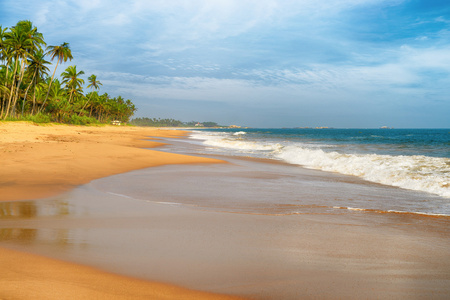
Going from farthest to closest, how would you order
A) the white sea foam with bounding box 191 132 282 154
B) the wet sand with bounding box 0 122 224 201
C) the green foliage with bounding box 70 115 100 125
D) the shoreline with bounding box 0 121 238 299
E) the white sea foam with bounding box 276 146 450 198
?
the green foliage with bounding box 70 115 100 125 → the white sea foam with bounding box 191 132 282 154 → the white sea foam with bounding box 276 146 450 198 → the wet sand with bounding box 0 122 224 201 → the shoreline with bounding box 0 121 238 299

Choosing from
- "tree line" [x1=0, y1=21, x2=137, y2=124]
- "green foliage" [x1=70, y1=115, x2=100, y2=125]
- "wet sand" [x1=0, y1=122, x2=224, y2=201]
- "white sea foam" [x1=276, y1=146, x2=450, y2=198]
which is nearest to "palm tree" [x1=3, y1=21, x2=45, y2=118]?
"tree line" [x1=0, y1=21, x2=137, y2=124]

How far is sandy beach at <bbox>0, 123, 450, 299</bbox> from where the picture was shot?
9.36 ft

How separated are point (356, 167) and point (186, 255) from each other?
446 inches

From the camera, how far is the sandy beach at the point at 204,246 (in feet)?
9.36

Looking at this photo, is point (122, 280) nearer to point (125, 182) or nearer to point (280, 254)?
point (280, 254)

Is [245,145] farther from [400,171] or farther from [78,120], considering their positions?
[78,120]

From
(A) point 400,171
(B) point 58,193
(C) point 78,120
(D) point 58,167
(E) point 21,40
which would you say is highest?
(E) point 21,40

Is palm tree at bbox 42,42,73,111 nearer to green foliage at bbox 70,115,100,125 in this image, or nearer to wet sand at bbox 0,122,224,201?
green foliage at bbox 70,115,100,125

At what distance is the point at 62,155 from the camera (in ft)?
39.8

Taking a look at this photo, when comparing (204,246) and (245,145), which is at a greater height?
(245,145)

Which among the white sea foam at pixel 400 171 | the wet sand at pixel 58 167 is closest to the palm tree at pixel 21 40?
the wet sand at pixel 58 167

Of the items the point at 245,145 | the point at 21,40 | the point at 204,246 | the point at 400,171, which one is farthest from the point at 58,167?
the point at 21,40

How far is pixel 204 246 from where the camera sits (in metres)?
3.92

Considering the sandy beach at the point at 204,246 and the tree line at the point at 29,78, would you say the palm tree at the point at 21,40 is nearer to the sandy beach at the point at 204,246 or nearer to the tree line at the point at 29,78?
the tree line at the point at 29,78
